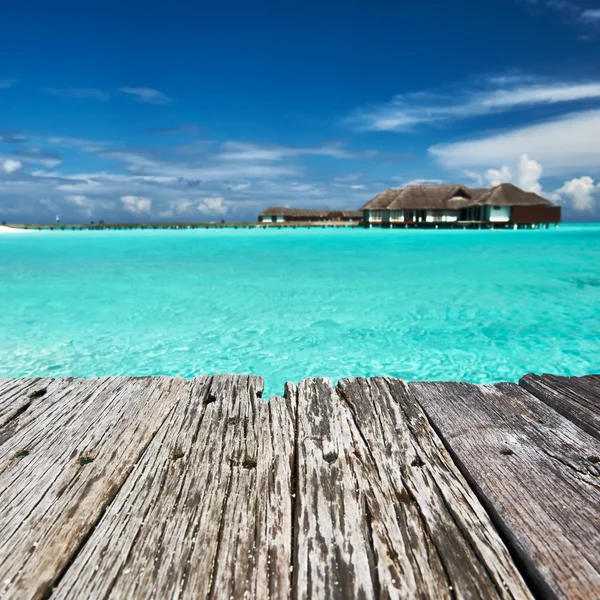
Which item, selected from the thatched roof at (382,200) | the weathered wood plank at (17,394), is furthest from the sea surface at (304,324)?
the thatched roof at (382,200)

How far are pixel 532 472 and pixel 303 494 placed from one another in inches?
31.4

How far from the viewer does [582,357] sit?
7.29m

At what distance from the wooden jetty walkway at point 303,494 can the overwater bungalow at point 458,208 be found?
5370cm

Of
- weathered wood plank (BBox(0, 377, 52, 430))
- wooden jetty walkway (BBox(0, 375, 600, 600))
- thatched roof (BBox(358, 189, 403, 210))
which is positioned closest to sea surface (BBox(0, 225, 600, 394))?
weathered wood plank (BBox(0, 377, 52, 430))

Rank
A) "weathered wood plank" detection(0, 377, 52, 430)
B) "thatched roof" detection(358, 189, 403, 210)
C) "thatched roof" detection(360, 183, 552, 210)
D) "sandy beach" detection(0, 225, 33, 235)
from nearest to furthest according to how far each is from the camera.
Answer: "weathered wood plank" detection(0, 377, 52, 430)
"thatched roof" detection(360, 183, 552, 210)
"thatched roof" detection(358, 189, 403, 210)
"sandy beach" detection(0, 225, 33, 235)

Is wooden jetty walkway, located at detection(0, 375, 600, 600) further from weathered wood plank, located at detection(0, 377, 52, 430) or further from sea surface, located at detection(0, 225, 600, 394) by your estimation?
sea surface, located at detection(0, 225, 600, 394)

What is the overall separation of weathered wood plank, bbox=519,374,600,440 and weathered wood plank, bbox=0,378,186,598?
1.79m

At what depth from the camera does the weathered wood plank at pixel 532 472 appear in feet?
3.77

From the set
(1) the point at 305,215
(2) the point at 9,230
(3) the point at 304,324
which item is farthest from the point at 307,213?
(3) the point at 304,324

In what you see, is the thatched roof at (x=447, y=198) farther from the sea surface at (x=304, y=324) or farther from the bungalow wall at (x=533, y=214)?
the sea surface at (x=304, y=324)

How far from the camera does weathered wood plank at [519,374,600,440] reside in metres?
1.92

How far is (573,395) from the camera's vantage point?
85.6 inches

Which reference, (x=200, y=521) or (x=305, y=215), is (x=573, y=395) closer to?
(x=200, y=521)

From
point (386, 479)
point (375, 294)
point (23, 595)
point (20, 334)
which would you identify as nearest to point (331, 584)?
point (386, 479)
